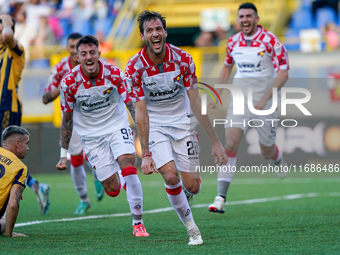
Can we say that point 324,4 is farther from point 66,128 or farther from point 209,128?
point 209,128

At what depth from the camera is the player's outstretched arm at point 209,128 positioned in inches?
226

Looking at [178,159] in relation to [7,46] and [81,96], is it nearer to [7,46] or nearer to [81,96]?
[81,96]

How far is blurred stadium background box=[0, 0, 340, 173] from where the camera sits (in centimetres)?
1443

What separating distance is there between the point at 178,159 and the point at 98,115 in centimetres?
135

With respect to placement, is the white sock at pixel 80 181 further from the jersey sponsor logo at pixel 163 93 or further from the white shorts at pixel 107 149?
the jersey sponsor logo at pixel 163 93

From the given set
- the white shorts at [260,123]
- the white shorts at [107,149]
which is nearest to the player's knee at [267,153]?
the white shorts at [260,123]

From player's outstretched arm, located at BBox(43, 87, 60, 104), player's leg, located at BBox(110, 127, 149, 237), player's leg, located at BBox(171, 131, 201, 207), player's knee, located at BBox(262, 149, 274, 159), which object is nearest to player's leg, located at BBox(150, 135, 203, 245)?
player's leg, located at BBox(171, 131, 201, 207)

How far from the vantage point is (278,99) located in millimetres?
8836

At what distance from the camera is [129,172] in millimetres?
6812

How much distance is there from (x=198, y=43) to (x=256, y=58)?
10.3 metres

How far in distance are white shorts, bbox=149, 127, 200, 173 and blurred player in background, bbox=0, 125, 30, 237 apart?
126cm

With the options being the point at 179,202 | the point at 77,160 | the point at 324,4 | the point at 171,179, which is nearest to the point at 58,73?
the point at 77,160

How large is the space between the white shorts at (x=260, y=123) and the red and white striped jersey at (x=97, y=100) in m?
1.80

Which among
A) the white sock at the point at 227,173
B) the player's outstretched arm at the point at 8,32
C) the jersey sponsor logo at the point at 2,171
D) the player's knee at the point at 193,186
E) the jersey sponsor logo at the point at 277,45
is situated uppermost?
the player's outstretched arm at the point at 8,32
